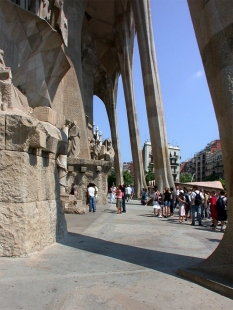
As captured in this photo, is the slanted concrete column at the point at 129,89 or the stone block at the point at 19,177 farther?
the slanted concrete column at the point at 129,89

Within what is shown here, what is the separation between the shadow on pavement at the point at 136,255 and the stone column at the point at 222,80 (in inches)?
19.6

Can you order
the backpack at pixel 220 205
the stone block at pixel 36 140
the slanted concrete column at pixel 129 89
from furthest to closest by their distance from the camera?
the slanted concrete column at pixel 129 89 → the backpack at pixel 220 205 → the stone block at pixel 36 140

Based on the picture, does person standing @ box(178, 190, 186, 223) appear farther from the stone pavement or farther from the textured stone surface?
the textured stone surface

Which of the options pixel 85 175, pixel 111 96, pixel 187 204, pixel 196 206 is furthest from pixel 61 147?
pixel 111 96

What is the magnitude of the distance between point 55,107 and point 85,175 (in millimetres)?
3693

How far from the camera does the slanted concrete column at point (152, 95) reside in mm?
19344

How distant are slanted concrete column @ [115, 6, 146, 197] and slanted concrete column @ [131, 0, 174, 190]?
7.29m

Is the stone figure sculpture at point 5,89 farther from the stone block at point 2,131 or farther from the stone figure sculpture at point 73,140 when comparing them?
the stone figure sculpture at point 73,140

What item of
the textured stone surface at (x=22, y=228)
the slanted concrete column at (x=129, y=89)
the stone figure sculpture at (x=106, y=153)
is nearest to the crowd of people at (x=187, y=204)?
the textured stone surface at (x=22, y=228)

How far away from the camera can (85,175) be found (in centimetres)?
1438

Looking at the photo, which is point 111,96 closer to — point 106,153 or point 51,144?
point 106,153

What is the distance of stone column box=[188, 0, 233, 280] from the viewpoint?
2.97 meters

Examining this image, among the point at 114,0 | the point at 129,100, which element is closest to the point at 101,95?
the point at 129,100

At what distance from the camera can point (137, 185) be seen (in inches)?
1124
